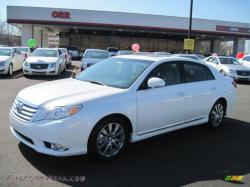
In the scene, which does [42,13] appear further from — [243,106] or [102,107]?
[102,107]

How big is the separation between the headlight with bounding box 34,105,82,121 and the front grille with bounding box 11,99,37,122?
0.15 m

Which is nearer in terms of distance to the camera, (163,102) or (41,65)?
(163,102)

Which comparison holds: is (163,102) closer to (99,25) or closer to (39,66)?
(39,66)

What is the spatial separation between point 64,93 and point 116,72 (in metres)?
1.23

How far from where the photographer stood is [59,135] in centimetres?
430

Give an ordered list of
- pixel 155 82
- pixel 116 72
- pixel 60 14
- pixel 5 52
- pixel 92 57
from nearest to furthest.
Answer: pixel 155 82 < pixel 116 72 < pixel 5 52 < pixel 92 57 < pixel 60 14

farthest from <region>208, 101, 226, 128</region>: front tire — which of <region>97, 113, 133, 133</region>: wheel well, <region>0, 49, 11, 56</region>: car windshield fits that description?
<region>0, 49, 11, 56</region>: car windshield

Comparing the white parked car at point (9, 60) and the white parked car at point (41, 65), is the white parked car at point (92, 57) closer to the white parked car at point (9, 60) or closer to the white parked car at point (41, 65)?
the white parked car at point (41, 65)

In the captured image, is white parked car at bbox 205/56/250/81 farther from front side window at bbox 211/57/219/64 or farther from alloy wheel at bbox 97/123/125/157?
alloy wheel at bbox 97/123/125/157

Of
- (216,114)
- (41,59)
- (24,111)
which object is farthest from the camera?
(41,59)

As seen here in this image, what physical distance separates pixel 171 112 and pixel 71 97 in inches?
76.6

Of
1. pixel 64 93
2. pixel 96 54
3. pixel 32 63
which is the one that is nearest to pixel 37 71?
pixel 32 63

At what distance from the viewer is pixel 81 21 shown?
4006cm

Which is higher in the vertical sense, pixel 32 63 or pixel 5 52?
pixel 5 52
